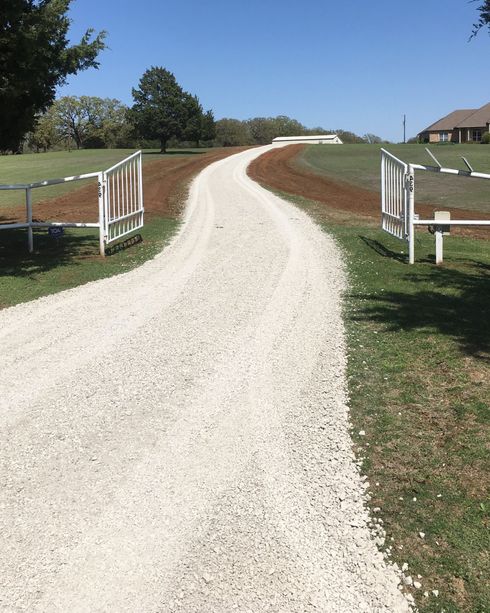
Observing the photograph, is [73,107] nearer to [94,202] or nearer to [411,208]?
[94,202]

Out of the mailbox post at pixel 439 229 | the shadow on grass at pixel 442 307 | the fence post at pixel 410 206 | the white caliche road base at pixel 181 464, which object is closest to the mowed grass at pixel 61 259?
the white caliche road base at pixel 181 464

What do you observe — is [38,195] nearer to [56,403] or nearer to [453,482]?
[56,403]

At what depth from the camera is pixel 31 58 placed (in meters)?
10.0

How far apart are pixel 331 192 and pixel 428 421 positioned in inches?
843


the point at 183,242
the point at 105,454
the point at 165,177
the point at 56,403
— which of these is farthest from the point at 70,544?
the point at 165,177

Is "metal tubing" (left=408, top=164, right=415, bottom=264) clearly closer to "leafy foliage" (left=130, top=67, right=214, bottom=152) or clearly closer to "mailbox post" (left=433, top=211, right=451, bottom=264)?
"mailbox post" (left=433, top=211, right=451, bottom=264)

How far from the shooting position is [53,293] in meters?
9.12

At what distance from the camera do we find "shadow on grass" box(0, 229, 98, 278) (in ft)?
36.4

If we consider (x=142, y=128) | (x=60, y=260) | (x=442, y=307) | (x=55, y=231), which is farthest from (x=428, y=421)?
(x=142, y=128)

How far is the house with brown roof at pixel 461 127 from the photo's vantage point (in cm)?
8019

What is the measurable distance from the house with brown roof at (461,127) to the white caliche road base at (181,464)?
78.1m

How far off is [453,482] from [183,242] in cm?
1068

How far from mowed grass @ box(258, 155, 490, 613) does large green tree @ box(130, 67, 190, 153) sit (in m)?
52.7

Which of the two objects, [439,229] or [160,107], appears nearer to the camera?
[439,229]
